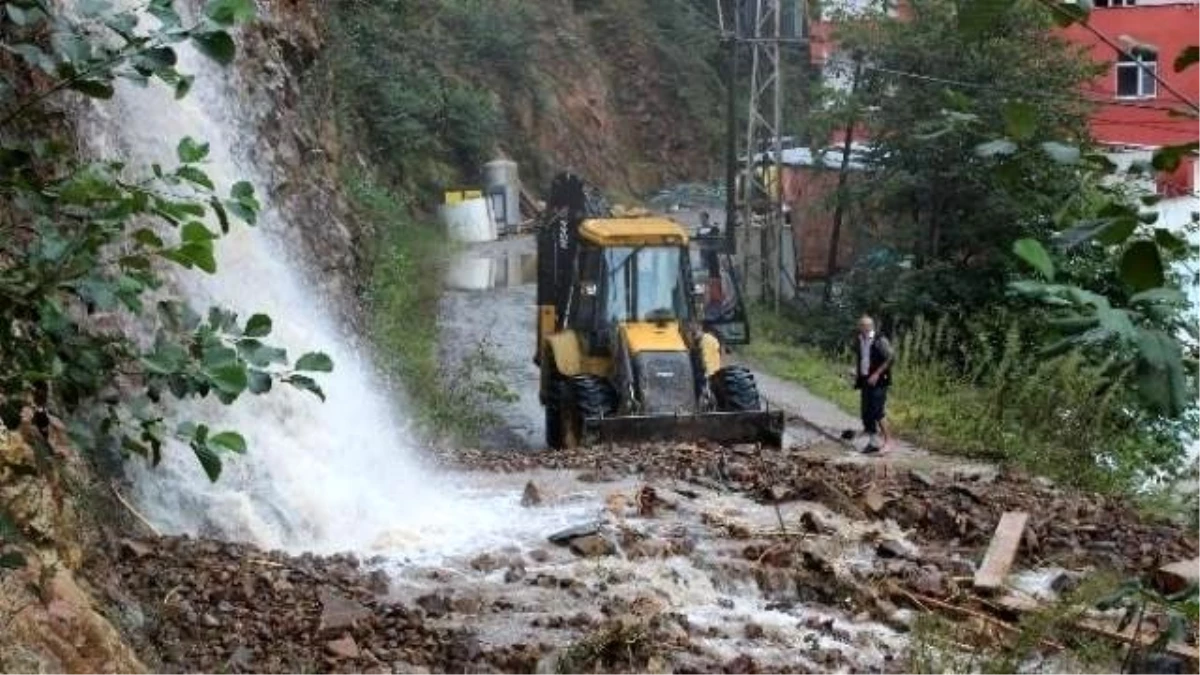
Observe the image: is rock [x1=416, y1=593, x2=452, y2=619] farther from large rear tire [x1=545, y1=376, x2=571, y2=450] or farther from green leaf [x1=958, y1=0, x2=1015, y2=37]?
large rear tire [x1=545, y1=376, x2=571, y2=450]

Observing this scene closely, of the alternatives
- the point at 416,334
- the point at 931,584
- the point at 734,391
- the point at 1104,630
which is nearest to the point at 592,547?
the point at 931,584

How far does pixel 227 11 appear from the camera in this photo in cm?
291

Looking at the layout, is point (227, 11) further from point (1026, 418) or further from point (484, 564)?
point (1026, 418)

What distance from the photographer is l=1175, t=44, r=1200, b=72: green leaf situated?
2326 mm

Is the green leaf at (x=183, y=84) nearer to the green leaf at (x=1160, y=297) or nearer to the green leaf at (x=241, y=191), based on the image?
the green leaf at (x=241, y=191)

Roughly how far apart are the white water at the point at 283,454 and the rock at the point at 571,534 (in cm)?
55

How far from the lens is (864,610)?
368 inches

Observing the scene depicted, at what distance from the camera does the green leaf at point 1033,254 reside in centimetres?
227

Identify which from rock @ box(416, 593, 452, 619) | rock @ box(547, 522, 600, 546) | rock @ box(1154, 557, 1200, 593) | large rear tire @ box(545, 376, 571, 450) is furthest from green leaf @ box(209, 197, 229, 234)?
large rear tire @ box(545, 376, 571, 450)

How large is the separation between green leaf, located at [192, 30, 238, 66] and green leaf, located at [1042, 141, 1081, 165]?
152 centimetres

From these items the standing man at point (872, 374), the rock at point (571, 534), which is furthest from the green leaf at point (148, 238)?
the standing man at point (872, 374)

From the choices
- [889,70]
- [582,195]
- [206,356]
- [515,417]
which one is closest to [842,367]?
[889,70]

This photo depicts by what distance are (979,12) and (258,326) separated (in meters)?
1.70

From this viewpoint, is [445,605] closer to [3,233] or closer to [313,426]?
[313,426]
